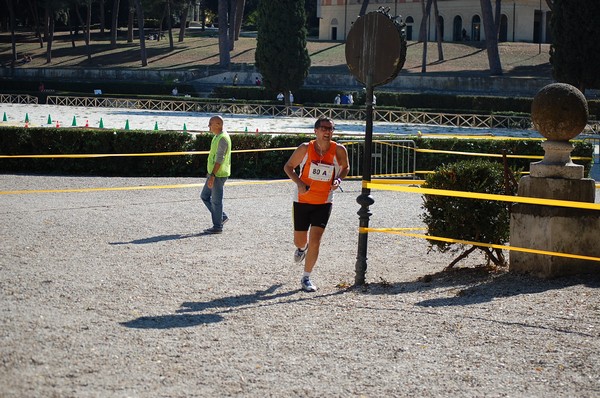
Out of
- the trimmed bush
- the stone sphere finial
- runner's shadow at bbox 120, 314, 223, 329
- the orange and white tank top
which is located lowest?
runner's shadow at bbox 120, 314, 223, 329

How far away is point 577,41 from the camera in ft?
127

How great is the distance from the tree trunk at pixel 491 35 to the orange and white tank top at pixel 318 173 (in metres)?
50.6

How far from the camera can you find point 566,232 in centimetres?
883

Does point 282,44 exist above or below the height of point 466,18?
below

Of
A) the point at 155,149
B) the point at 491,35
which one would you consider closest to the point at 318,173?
the point at 155,149

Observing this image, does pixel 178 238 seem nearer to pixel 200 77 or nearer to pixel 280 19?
pixel 280 19

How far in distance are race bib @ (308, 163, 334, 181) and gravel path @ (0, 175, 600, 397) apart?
100cm

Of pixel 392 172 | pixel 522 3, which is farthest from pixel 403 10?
pixel 392 172

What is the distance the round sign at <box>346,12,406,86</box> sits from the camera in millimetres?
8844

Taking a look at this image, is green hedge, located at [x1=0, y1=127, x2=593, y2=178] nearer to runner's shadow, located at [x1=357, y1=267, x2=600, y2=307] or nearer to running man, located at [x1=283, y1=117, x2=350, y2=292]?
runner's shadow, located at [x1=357, y1=267, x2=600, y2=307]

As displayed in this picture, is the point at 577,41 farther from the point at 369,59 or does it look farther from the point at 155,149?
the point at 369,59

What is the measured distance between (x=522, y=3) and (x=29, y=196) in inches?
2682

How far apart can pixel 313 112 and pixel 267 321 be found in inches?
1619

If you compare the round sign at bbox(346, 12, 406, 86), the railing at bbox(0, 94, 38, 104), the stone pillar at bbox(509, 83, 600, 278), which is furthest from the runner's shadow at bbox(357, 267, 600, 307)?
the railing at bbox(0, 94, 38, 104)
